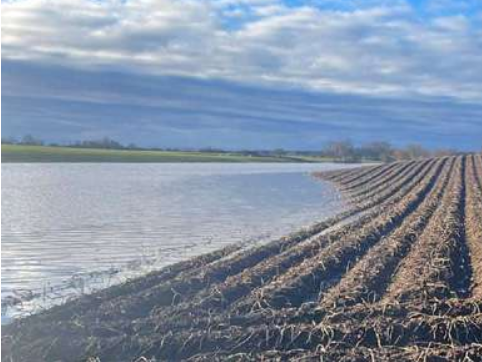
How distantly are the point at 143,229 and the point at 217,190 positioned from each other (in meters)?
25.6

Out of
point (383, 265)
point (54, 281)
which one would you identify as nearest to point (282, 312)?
point (383, 265)

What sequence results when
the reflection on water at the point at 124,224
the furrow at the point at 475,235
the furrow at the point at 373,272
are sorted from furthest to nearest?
the reflection on water at the point at 124,224
the furrow at the point at 475,235
the furrow at the point at 373,272

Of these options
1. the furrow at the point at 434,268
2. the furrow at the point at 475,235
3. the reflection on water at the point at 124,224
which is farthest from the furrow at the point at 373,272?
the reflection on water at the point at 124,224

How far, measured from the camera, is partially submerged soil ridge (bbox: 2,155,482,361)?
956cm

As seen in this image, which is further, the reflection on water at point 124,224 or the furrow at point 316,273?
the reflection on water at point 124,224

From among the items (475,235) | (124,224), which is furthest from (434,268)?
(124,224)

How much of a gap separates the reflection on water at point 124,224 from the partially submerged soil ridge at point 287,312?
231cm

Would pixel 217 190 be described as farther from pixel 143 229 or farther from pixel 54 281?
pixel 54 281

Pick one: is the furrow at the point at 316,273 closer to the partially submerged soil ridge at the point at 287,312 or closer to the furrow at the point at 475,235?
the partially submerged soil ridge at the point at 287,312

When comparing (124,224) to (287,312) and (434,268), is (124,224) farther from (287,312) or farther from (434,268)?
(287,312)

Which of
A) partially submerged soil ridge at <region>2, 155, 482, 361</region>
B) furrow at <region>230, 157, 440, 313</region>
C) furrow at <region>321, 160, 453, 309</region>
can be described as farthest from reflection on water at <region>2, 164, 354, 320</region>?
furrow at <region>321, 160, 453, 309</region>

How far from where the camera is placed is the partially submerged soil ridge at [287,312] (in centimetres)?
956

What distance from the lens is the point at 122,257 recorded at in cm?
1928

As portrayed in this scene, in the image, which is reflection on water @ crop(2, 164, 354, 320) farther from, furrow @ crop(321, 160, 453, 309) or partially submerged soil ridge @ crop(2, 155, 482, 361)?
furrow @ crop(321, 160, 453, 309)
